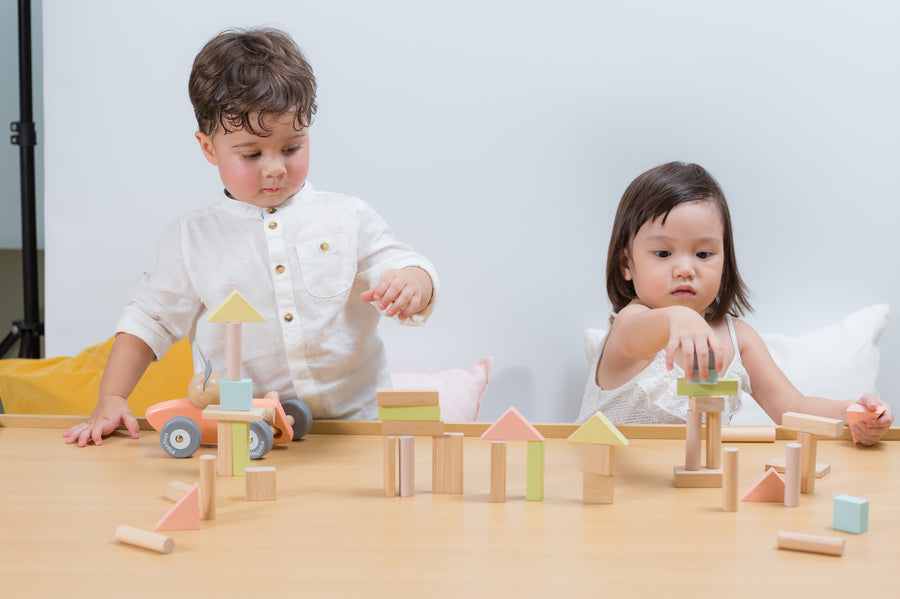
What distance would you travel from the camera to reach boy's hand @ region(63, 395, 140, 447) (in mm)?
882

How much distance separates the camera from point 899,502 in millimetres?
688

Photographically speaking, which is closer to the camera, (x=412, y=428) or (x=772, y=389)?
(x=412, y=428)

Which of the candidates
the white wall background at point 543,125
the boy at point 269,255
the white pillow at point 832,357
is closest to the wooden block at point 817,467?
the boy at point 269,255

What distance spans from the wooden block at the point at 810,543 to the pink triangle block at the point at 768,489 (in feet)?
0.36

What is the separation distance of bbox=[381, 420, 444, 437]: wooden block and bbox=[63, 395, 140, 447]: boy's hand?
35cm

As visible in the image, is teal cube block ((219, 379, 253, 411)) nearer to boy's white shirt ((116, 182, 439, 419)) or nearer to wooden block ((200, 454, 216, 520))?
wooden block ((200, 454, 216, 520))

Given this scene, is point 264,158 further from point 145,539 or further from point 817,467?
point 817,467

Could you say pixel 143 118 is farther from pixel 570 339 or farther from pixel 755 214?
pixel 755 214

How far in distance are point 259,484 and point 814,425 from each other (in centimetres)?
45

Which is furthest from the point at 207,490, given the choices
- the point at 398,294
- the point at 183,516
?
the point at 398,294

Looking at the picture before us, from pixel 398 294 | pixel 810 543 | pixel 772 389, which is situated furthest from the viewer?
pixel 772 389

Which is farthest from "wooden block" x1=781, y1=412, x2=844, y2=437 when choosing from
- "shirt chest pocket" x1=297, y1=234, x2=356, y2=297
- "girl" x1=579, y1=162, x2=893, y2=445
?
"shirt chest pocket" x1=297, y1=234, x2=356, y2=297

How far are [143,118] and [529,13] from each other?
80 centimetres

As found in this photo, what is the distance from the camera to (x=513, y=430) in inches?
27.0
